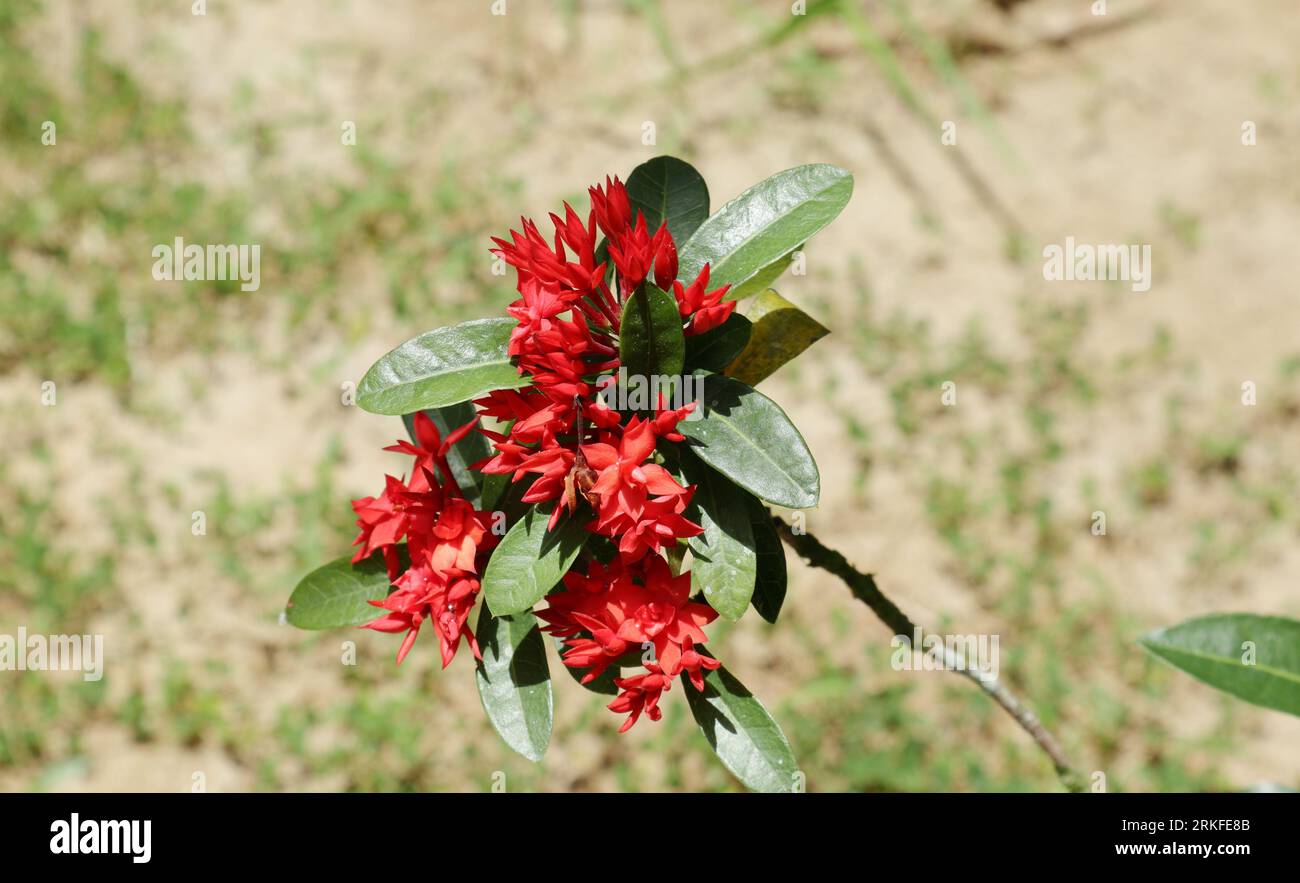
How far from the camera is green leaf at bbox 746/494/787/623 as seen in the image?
1.35m

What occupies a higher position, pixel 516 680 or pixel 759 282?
pixel 759 282

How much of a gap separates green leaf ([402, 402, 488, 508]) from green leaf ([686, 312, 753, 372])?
34 centimetres

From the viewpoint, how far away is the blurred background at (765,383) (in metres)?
3.04

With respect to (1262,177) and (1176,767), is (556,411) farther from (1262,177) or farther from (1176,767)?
(1262,177)

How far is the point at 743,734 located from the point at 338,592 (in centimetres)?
58

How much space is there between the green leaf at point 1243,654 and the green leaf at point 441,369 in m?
0.96

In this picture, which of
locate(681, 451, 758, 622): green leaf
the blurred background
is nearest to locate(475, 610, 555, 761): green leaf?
locate(681, 451, 758, 622): green leaf

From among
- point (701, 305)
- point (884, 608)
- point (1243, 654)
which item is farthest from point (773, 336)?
point (1243, 654)

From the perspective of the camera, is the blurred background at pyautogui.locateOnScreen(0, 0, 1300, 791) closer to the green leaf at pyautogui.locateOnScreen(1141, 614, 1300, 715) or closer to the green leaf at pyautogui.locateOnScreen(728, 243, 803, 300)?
the green leaf at pyautogui.locateOnScreen(1141, 614, 1300, 715)

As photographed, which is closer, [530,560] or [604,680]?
[530,560]

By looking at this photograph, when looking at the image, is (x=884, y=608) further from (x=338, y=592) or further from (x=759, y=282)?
(x=338, y=592)

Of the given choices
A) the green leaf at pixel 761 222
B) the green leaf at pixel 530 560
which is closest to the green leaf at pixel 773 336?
the green leaf at pixel 761 222

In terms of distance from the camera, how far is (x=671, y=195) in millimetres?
1396

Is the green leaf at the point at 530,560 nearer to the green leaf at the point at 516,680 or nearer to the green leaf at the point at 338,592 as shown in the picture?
A: the green leaf at the point at 516,680
